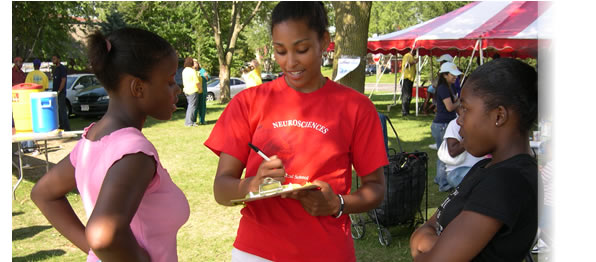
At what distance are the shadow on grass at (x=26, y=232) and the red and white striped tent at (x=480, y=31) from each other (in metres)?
9.77

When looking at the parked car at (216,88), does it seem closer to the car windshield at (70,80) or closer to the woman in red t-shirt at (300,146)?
the car windshield at (70,80)

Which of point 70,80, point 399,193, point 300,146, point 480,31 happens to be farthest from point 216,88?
point 300,146

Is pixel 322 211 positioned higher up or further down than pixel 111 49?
further down

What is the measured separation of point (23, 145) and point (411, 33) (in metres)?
11.2

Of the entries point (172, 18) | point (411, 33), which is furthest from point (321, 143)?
point (172, 18)

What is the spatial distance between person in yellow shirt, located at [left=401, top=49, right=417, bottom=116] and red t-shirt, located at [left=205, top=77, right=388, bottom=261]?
1568cm

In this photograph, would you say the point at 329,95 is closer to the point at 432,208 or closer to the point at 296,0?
the point at 296,0

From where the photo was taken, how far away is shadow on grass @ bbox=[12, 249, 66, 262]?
4.99m

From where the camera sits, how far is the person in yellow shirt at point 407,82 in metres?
17.5

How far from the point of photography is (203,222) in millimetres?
6137

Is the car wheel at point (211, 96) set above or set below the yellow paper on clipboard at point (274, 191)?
below

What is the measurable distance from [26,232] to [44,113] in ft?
5.25

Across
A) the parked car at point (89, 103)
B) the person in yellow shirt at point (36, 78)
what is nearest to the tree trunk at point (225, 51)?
the parked car at point (89, 103)

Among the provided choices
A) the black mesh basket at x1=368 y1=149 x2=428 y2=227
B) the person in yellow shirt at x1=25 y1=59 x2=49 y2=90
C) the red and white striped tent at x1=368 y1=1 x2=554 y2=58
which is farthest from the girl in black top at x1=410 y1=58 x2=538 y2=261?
the red and white striped tent at x1=368 y1=1 x2=554 y2=58
